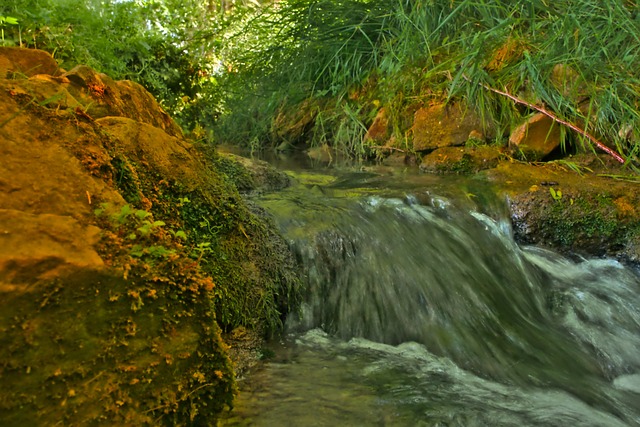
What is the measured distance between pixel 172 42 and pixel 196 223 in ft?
13.0

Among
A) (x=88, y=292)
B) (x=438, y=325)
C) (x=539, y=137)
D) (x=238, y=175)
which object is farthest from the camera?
(x=539, y=137)

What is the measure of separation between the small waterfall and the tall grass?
1314mm

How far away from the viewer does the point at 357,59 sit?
5.57m

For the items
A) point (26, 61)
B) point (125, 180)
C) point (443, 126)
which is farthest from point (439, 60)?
point (125, 180)

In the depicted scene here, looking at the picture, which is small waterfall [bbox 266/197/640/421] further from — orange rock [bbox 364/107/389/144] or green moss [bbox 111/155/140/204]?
orange rock [bbox 364/107/389/144]

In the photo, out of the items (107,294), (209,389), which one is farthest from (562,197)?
(107,294)

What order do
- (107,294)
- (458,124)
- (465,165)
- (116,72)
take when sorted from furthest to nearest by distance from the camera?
(458,124) < (465,165) < (116,72) < (107,294)

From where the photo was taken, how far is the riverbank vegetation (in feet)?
12.8

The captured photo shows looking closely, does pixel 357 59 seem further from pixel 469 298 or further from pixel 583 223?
pixel 469 298

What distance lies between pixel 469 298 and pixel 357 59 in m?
3.53

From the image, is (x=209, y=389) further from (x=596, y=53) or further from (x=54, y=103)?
(x=596, y=53)

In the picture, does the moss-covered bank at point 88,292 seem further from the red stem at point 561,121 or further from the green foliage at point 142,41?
the red stem at point 561,121

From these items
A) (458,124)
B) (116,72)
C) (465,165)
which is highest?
(116,72)

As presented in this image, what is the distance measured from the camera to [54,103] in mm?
1523
